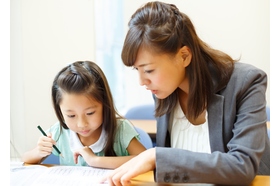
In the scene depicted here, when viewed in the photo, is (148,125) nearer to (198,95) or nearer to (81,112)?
(81,112)

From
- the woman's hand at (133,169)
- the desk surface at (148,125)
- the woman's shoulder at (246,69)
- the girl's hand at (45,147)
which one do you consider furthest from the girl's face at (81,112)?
the desk surface at (148,125)

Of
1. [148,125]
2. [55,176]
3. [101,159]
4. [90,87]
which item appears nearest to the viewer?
[55,176]

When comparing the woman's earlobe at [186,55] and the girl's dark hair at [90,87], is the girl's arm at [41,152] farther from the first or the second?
the woman's earlobe at [186,55]

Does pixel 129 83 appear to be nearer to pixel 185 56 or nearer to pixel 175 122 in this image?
pixel 175 122

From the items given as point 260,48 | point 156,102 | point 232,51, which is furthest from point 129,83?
point 156,102

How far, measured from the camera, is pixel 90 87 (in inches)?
52.1

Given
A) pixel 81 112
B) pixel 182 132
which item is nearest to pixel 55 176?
pixel 81 112

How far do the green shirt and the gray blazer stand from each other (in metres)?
0.38

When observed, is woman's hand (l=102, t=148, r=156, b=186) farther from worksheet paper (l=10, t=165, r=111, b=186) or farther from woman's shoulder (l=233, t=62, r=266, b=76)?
woman's shoulder (l=233, t=62, r=266, b=76)

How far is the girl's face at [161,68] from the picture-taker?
41.9 inches

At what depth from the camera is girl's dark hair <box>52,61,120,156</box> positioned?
4.33ft

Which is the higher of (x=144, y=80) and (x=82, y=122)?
(x=144, y=80)

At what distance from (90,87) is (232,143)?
0.61 m

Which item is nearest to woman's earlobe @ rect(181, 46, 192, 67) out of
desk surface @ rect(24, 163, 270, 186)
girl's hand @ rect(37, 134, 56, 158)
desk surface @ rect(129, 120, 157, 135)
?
desk surface @ rect(24, 163, 270, 186)
